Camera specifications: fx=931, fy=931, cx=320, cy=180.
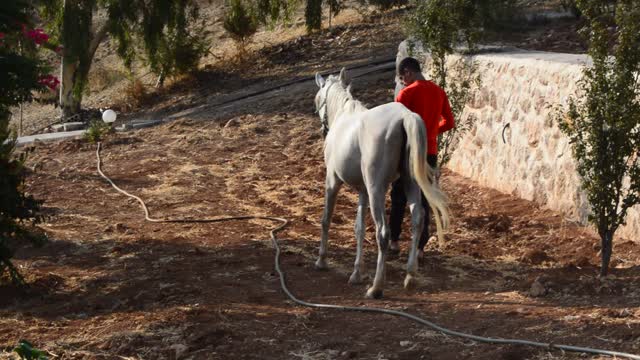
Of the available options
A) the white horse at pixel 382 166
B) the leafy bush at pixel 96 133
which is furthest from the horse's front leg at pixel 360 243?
the leafy bush at pixel 96 133

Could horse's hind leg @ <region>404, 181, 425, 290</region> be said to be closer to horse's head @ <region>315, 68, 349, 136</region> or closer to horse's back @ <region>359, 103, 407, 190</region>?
horse's back @ <region>359, 103, 407, 190</region>

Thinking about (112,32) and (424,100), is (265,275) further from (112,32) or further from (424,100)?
(112,32)

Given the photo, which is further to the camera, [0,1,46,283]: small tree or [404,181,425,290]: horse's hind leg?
[0,1,46,283]: small tree

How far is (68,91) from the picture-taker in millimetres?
20781

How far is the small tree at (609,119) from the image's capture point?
7.15m

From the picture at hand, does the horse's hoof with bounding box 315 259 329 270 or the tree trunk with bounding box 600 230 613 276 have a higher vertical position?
the tree trunk with bounding box 600 230 613 276

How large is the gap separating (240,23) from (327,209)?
15025mm

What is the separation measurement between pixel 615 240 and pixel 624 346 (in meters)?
2.85

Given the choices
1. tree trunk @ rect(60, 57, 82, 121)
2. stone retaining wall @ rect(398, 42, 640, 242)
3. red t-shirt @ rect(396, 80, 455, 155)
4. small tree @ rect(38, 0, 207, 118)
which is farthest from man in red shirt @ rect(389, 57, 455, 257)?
tree trunk @ rect(60, 57, 82, 121)

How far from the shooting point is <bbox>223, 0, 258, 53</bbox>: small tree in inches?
882

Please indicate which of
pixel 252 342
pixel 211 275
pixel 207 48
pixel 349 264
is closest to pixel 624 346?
pixel 252 342

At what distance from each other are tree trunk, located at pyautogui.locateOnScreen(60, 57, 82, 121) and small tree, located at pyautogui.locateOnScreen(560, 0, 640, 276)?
590 inches

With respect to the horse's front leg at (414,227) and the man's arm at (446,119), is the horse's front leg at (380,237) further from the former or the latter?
the man's arm at (446,119)

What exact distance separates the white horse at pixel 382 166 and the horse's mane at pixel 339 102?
0.23m
